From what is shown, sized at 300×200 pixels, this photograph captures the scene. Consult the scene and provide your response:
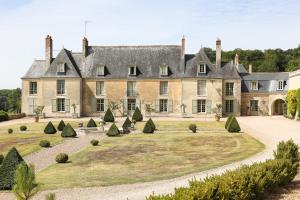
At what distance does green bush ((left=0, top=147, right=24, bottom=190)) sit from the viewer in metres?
17.0

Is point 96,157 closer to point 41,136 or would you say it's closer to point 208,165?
point 208,165

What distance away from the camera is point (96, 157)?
76.8ft

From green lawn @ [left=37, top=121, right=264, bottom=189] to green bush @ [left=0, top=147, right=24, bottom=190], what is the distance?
118cm

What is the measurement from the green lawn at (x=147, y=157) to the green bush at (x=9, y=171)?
3.86ft

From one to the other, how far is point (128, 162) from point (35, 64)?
111 feet

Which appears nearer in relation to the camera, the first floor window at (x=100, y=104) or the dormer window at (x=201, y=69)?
the dormer window at (x=201, y=69)

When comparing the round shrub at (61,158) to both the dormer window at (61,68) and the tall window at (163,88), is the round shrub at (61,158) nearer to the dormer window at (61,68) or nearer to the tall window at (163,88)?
the tall window at (163,88)

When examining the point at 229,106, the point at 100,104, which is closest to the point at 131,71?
the point at 100,104

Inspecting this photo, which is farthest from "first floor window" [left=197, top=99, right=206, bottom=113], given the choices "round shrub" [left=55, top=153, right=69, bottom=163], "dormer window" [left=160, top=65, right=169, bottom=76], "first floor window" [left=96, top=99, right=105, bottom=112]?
"round shrub" [left=55, top=153, right=69, bottom=163]

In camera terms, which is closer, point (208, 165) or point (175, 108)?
point (208, 165)

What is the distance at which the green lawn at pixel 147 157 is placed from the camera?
701 inches

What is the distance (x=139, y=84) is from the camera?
164 ft

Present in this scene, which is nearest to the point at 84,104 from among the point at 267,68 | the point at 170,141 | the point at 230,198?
the point at 170,141

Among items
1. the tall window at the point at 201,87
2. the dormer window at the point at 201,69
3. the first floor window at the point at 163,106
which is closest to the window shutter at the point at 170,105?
the first floor window at the point at 163,106
